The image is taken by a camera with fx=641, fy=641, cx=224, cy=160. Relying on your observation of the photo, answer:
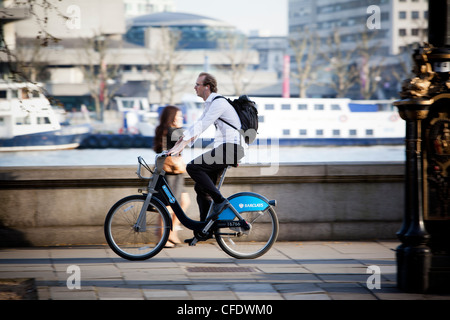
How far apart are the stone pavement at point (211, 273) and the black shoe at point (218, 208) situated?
45cm

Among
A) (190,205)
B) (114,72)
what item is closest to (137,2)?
(114,72)

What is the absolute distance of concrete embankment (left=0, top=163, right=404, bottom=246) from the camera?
703cm

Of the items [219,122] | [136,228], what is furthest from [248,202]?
[136,228]

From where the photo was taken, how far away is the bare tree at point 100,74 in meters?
45.4

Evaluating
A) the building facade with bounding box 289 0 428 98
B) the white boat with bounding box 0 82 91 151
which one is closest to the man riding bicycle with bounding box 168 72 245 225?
the white boat with bounding box 0 82 91 151

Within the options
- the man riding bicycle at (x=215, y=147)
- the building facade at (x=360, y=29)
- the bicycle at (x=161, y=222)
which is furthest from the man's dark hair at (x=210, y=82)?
the building facade at (x=360, y=29)

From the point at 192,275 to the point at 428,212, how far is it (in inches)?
80.9

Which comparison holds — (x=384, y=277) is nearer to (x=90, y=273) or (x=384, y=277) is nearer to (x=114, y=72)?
(x=90, y=273)

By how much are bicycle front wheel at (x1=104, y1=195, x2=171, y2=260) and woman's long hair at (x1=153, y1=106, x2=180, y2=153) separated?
78 centimetres

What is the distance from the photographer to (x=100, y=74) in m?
49.6

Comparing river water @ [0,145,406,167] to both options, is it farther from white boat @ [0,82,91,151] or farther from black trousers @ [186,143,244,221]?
black trousers @ [186,143,244,221]

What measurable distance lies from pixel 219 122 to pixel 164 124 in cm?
85

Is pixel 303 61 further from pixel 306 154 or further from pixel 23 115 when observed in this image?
pixel 23 115
